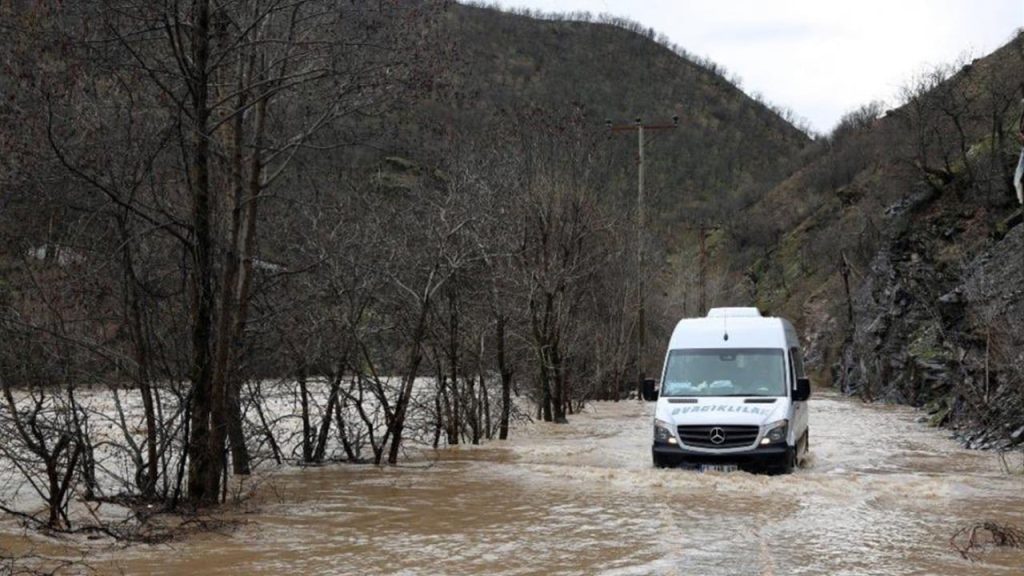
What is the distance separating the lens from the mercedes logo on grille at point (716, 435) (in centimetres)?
1404

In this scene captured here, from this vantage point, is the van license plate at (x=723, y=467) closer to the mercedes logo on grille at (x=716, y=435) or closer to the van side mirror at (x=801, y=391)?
the mercedes logo on grille at (x=716, y=435)

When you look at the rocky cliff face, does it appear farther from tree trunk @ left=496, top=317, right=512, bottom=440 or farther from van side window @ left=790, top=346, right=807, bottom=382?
tree trunk @ left=496, top=317, right=512, bottom=440

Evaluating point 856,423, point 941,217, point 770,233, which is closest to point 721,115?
point 770,233

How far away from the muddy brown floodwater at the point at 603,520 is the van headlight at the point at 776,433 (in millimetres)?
518

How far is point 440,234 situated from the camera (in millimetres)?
17641

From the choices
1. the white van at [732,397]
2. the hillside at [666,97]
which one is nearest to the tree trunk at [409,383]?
the white van at [732,397]

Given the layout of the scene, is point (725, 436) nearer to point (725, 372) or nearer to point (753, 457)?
point (753, 457)

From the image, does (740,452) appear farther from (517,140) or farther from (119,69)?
(517,140)

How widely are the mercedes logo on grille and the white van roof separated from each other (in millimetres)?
2124

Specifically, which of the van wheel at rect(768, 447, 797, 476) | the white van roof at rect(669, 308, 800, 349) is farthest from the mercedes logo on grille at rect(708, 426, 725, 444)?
the white van roof at rect(669, 308, 800, 349)

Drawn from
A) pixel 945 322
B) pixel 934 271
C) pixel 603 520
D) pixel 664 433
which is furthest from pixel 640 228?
pixel 603 520

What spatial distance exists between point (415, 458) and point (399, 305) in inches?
111

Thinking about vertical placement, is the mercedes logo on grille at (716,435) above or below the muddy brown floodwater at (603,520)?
above

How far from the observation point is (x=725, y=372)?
1556 cm
